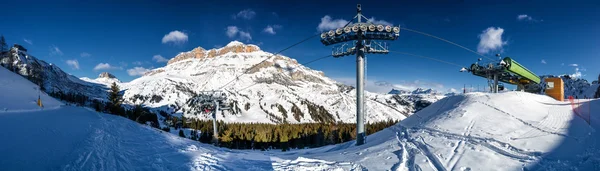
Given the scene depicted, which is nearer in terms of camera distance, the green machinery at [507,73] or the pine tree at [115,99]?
the green machinery at [507,73]

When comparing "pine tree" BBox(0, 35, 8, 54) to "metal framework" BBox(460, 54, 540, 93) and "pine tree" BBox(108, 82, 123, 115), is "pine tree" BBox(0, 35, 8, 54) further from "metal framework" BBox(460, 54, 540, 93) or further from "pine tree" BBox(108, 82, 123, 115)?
"metal framework" BBox(460, 54, 540, 93)

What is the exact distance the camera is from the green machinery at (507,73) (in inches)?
1096

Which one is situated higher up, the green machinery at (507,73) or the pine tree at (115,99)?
the green machinery at (507,73)

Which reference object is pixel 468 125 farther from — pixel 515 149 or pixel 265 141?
pixel 265 141

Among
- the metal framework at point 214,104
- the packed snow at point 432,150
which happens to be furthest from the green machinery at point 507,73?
the metal framework at point 214,104

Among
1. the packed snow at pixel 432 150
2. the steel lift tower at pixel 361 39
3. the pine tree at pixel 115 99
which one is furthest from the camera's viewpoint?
the pine tree at pixel 115 99

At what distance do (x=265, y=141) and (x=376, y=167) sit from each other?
6468cm

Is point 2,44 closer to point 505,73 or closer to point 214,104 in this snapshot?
point 214,104

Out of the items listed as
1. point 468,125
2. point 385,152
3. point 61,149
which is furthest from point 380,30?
point 61,149

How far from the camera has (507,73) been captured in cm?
3002

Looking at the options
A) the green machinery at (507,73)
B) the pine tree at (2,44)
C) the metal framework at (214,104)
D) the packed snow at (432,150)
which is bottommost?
the packed snow at (432,150)

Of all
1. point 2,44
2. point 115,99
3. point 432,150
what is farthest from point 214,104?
point 2,44

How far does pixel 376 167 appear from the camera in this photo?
11.0 meters

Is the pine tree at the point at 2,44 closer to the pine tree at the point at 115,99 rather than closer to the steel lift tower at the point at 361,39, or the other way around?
the pine tree at the point at 115,99
